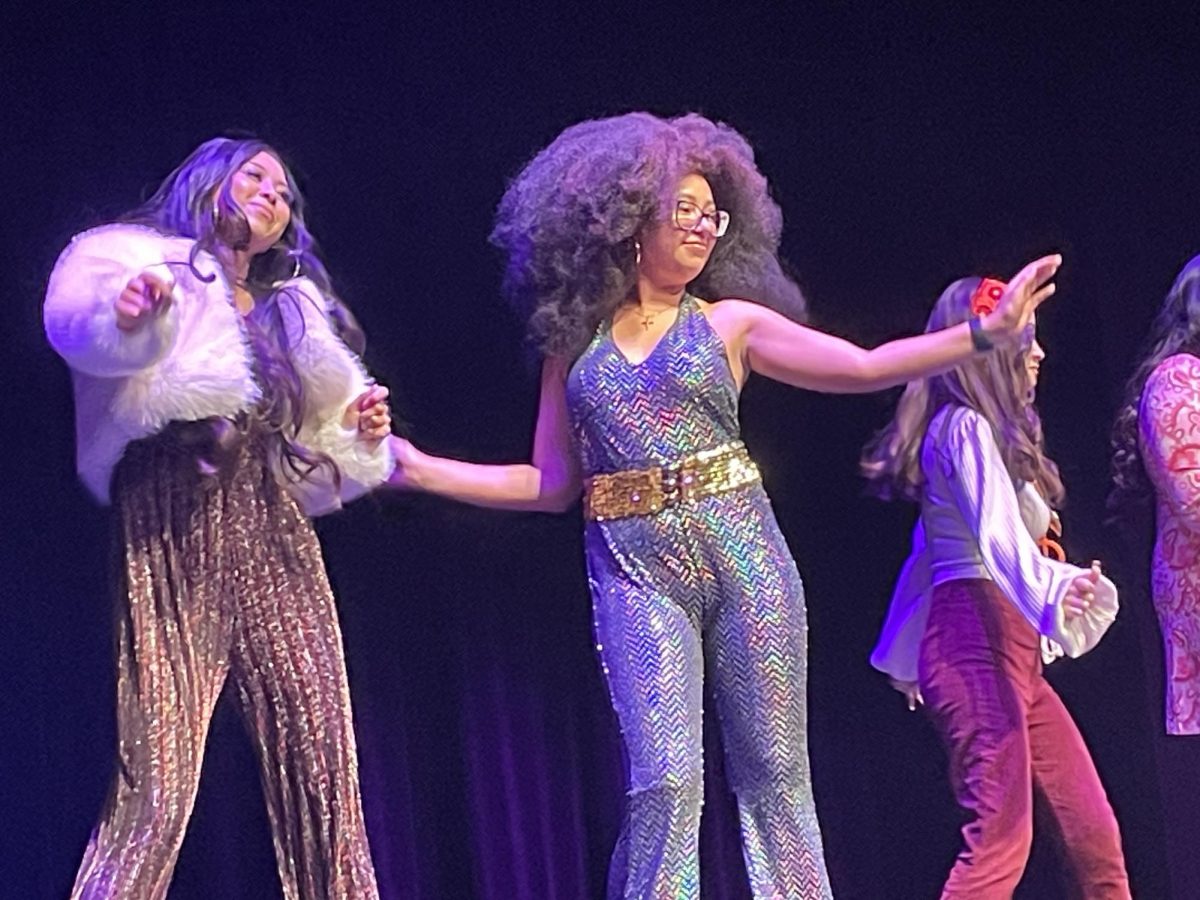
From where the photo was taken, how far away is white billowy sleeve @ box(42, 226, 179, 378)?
2.82 metres

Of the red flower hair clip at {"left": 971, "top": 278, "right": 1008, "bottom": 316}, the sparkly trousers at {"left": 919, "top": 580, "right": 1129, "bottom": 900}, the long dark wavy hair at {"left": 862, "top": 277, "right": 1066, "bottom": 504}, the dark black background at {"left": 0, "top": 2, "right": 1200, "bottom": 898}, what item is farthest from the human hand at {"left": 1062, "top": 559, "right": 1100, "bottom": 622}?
the dark black background at {"left": 0, "top": 2, "right": 1200, "bottom": 898}

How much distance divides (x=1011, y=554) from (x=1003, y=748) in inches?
14.7

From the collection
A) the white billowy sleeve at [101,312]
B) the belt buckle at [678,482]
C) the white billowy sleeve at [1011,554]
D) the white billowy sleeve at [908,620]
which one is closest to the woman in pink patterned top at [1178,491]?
the white billowy sleeve at [1011,554]

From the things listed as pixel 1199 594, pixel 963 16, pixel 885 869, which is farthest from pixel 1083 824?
pixel 963 16

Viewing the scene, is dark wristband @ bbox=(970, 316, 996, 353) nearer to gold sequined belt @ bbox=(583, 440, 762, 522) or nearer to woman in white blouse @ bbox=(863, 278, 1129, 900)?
woman in white blouse @ bbox=(863, 278, 1129, 900)

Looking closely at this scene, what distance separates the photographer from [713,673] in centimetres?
318

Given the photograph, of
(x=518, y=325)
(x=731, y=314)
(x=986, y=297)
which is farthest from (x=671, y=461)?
(x=518, y=325)

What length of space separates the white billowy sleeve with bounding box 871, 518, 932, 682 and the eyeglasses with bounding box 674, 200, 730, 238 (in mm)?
823

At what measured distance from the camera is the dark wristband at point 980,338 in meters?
3.09

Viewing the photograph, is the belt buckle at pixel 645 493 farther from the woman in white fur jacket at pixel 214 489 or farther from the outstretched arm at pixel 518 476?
the woman in white fur jacket at pixel 214 489

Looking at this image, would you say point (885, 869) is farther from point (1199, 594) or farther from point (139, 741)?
point (139, 741)

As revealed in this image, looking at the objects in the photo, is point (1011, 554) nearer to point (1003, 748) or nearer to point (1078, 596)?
point (1078, 596)

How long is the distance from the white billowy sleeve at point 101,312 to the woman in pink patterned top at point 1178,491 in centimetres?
199

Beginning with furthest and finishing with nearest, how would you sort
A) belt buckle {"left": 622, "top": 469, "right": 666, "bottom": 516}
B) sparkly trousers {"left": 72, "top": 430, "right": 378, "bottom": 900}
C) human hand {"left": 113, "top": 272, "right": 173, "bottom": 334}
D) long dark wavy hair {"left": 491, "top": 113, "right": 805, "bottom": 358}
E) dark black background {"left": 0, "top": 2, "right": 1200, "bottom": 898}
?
dark black background {"left": 0, "top": 2, "right": 1200, "bottom": 898}
long dark wavy hair {"left": 491, "top": 113, "right": 805, "bottom": 358}
belt buckle {"left": 622, "top": 469, "right": 666, "bottom": 516}
sparkly trousers {"left": 72, "top": 430, "right": 378, "bottom": 900}
human hand {"left": 113, "top": 272, "right": 173, "bottom": 334}
